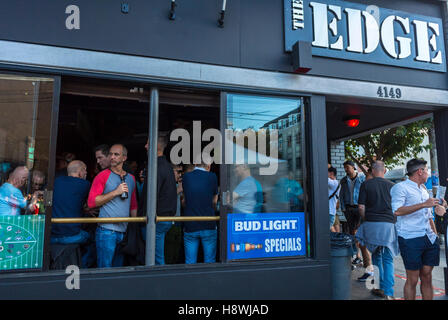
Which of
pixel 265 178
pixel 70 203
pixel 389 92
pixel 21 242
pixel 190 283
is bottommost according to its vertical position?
pixel 190 283

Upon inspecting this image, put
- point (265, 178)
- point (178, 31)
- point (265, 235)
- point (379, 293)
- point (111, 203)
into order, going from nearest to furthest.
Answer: point (111, 203), point (178, 31), point (265, 235), point (265, 178), point (379, 293)

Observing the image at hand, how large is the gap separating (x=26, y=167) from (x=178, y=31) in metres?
2.30

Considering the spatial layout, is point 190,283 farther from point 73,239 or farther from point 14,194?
point 14,194

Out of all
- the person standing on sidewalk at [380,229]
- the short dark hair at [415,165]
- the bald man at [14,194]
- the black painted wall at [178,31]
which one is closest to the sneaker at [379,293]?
the person standing on sidewalk at [380,229]

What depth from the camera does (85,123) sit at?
6.41 m

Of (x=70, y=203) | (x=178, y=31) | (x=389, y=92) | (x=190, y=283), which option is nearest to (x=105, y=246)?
(x=70, y=203)

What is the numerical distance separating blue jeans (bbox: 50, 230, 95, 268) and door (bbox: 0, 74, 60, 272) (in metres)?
0.22

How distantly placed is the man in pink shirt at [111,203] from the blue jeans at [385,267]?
11.5ft

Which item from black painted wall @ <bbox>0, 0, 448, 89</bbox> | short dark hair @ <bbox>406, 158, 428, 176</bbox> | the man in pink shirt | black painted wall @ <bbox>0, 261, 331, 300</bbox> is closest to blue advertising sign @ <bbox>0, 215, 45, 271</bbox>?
black painted wall @ <bbox>0, 261, 331, 300</bbox>

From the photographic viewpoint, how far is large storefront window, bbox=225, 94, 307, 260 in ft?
12.4

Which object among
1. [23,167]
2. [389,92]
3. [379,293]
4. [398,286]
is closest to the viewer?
[23,167]

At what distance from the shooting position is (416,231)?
3.55 metres

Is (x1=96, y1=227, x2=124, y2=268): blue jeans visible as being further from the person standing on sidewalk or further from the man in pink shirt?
the person standing on sidewalk
